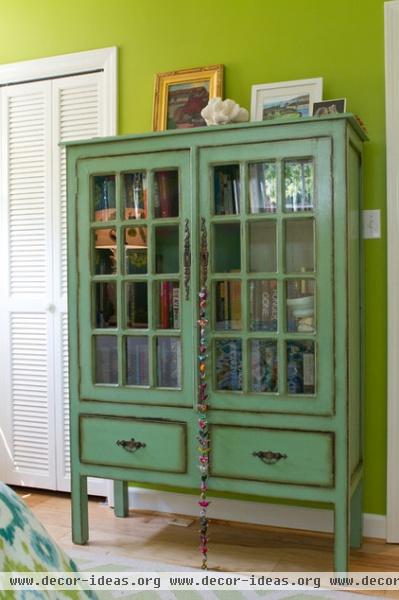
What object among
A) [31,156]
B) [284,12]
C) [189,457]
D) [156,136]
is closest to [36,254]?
[31,156]

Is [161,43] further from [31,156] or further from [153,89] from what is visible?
[31,156]

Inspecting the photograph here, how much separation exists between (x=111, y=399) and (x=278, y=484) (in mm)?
743

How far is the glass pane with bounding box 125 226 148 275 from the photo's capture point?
2.61 m

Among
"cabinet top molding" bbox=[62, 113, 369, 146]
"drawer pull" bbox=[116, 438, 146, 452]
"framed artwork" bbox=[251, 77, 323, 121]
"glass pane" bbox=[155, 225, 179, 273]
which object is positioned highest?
Answer: "framed artwork" bbox=[251, 77, 323, 121]

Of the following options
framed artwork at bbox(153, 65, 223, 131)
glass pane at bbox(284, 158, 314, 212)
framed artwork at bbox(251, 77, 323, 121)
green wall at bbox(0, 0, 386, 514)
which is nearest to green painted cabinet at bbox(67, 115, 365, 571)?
glass pane at bbox(284, 158, 314, 212)

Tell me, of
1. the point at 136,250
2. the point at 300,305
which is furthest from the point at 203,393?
the point at 136,250

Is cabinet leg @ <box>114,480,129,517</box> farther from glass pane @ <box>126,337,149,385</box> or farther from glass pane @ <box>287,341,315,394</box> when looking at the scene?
glass pane @ <box>287,341,315,394</box>

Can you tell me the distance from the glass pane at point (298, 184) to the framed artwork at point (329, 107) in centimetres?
38

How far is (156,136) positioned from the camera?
256 centimetres

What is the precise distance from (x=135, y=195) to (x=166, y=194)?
140 millimetres

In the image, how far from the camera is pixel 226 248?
249 centimetres

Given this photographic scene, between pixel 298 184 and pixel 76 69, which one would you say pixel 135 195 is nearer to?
pixel 298 184

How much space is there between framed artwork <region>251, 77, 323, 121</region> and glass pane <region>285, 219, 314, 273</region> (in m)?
0.59

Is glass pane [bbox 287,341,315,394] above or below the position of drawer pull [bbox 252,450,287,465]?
above
